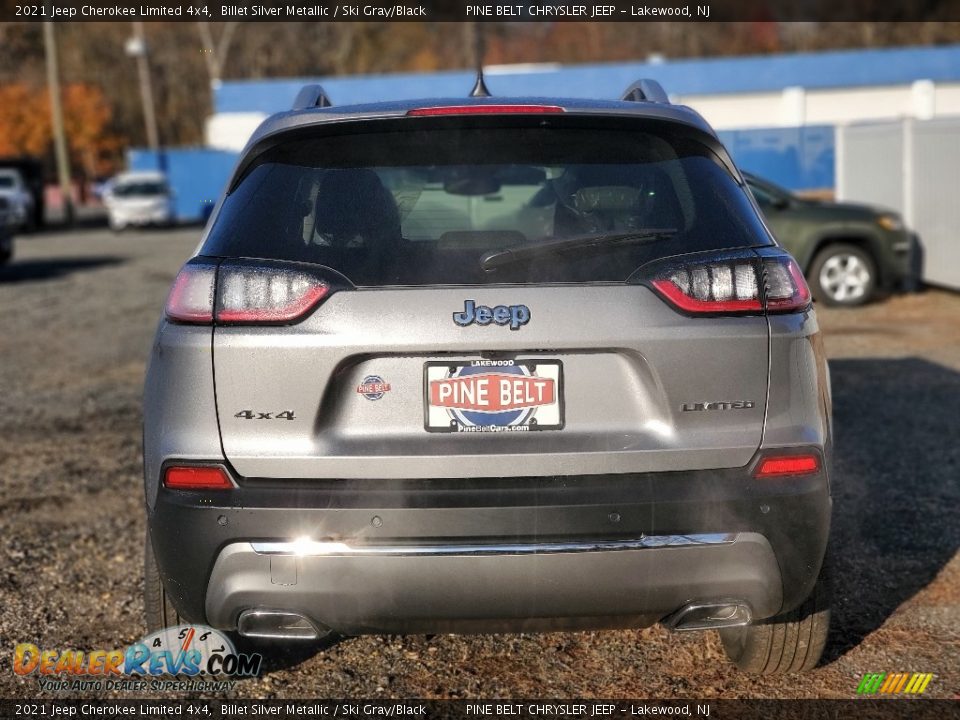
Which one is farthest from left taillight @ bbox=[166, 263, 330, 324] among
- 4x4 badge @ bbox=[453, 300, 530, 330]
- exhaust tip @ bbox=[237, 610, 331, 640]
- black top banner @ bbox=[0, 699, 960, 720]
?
black top banner @ bbox=[0, 699, 960, 720]

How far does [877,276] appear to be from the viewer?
43.9 ft

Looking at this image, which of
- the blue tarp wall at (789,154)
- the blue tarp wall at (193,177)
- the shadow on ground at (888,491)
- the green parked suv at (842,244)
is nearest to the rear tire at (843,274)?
the green parked suv at (842,244)

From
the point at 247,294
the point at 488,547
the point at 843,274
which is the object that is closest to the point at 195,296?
the point at 247,294

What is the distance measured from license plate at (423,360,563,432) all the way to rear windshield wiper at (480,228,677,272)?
10.1 inches

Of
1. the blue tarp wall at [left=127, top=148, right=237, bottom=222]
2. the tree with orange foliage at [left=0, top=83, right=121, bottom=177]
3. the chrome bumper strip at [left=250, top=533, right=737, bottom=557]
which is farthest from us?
the tree with orange foliage at [left=0, top=83, right=121, bottom=177]

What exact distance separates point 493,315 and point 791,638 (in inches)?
55.8

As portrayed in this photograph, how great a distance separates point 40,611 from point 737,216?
2.95m

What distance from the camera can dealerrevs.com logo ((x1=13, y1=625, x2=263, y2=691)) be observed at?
3.62 metres

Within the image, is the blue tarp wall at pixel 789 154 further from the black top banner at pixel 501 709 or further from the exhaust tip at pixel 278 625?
the exhaust tip at pixel 278 625

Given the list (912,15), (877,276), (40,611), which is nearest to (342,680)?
(40,611)

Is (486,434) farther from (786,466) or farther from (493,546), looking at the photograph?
(786,466)

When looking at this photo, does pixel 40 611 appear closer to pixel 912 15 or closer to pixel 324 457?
pixel 324 457

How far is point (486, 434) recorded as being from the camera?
2869 mm

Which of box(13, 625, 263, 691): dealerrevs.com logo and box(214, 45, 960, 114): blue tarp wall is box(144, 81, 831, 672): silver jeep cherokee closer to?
box(13, 625, 263, 691): dealerrevs.com logo
